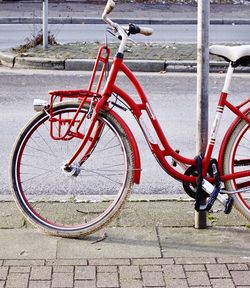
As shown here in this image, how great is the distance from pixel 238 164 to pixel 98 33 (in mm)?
12689

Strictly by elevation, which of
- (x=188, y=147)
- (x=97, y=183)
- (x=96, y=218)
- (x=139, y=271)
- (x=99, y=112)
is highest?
(x=188, y=147)

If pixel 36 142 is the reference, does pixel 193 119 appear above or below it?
above

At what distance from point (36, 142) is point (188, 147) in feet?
7.71

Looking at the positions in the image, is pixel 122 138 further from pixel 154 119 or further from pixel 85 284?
pixel 85 284

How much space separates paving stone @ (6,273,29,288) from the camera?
167 inches

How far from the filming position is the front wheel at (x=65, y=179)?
4.85 meters

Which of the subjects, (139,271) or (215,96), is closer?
(139,271)

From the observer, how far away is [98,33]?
17.4 meters

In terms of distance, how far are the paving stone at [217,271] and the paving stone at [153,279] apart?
26 centimetres

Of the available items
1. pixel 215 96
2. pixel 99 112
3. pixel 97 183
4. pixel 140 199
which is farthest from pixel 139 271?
pixel 215 96

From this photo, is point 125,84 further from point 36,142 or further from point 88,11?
point 88,11

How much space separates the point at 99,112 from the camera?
4797 millimetres

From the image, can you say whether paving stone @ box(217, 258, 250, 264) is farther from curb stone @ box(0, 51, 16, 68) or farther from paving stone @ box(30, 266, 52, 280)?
curb stone @ box(0, 51, 16, 68)

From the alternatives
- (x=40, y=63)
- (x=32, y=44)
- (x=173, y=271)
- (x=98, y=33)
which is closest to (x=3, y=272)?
(x=173, y=271)
